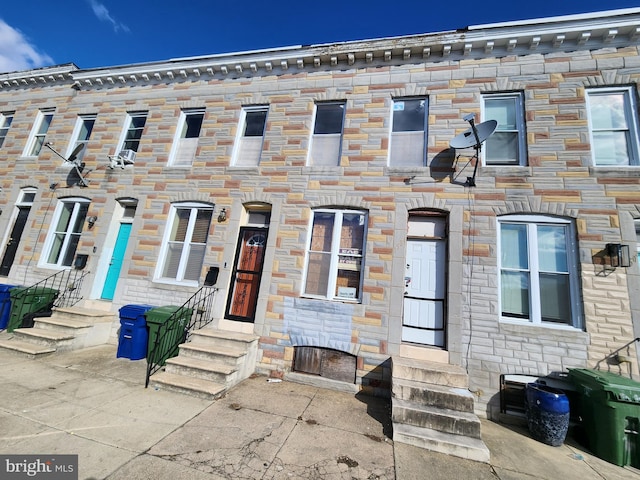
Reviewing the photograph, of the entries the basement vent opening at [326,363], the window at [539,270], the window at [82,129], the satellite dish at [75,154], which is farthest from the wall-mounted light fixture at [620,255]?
the window at [82,129]

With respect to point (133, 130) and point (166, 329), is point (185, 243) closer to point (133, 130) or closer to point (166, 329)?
point (166, 329)

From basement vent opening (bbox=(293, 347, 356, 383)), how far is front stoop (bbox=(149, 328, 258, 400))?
102 cm

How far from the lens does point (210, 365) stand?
17.1ft

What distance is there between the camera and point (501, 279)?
5660 millimetres

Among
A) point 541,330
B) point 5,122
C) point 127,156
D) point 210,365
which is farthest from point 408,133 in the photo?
point 5,122

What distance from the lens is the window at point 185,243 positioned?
7.36m

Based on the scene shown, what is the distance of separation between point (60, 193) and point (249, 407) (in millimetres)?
9321

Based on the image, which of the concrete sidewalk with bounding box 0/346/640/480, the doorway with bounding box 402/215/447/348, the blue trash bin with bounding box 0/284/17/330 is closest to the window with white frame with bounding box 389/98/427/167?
the doorway with bounding box 402/215/447/348

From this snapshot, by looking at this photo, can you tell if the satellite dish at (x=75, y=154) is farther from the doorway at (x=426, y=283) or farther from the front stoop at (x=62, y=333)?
the doorway at (x=426, y=283)

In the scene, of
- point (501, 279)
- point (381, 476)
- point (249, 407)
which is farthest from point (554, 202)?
point (249, 407)

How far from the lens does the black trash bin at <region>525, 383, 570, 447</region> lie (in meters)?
4.23

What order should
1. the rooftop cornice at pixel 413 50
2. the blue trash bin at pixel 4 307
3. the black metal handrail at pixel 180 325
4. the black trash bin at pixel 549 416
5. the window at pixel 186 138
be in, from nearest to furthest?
the black trash bin at pixel 549 416 < the black metal handrail at pixel 180 325 < the rooftop cornice at pixel 413 50 < the blue trash bin at pixel 4 307 < the window at pixel 186 138

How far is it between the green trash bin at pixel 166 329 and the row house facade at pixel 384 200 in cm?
76

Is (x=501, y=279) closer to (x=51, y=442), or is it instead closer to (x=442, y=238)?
(x=442, y=238)
